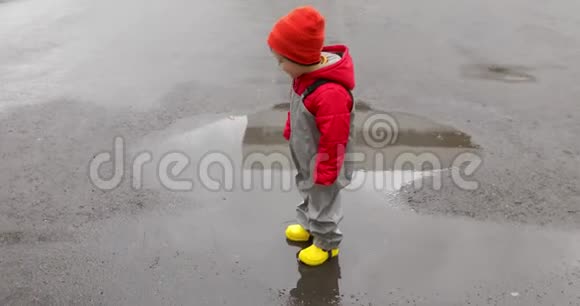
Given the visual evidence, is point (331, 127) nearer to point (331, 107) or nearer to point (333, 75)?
point (331, 107)

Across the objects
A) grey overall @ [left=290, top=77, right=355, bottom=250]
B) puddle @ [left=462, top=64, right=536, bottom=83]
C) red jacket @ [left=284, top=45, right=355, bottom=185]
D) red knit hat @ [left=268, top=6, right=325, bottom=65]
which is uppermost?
red knit hat @ [left=268, top=6, right=325, bottom=65]

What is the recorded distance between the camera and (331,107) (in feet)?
9.01

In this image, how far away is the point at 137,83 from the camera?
5734 mm

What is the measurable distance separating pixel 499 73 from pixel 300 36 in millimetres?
3971

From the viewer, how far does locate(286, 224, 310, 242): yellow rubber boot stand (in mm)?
3498

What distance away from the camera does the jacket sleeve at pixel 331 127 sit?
2750 mm

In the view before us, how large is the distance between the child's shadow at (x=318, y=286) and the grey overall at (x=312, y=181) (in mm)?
135

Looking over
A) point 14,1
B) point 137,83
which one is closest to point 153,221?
point 137,83

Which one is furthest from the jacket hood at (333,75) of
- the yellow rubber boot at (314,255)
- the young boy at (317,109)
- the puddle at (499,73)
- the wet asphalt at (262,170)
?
the puddle at (499,73)

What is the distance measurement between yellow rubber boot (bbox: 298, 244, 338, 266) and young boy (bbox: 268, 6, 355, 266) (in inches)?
4.7

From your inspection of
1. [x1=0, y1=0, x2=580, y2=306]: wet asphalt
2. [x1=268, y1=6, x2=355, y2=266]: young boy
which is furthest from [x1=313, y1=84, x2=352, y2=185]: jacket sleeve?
[x1=0, y1=0, x2=580, y2=306]: wet asphalt

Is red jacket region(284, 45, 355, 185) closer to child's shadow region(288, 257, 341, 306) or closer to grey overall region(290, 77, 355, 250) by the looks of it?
grey overall region(290, 77, 355, 250)

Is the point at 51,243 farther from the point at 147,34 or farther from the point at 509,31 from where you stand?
the point at 509,31

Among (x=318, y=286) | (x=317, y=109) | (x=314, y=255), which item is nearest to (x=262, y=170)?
(x=314, y=255)
